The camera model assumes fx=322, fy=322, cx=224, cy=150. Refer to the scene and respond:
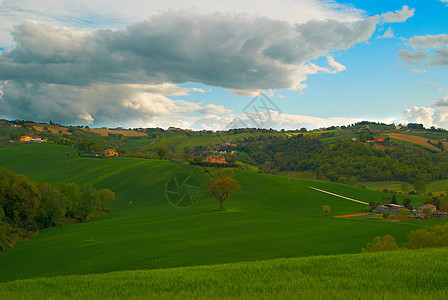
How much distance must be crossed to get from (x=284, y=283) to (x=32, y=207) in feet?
244

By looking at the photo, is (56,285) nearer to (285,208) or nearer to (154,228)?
(154,228)

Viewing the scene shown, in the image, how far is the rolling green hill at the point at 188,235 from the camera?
4520 centimetres

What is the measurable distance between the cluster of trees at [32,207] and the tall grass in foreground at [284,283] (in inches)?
1911

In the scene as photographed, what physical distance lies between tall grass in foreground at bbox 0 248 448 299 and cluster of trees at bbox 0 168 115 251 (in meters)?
48.6

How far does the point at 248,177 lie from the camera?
140750 mm

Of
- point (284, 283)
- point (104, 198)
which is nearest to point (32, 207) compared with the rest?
point (104, 198)

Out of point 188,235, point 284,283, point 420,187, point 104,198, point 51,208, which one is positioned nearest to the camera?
point 284,283

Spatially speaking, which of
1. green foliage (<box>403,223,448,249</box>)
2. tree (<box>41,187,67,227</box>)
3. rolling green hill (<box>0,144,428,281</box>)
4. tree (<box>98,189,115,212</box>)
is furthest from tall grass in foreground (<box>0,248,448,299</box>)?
tree (<box>98,189,115,212</box>)

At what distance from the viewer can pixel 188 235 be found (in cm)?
6203

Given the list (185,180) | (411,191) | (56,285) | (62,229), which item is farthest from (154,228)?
(411,191)

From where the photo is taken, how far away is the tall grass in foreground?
620 inches

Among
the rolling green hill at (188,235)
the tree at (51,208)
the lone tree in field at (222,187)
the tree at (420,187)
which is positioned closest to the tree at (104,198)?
the rolling green hill at (188,235)

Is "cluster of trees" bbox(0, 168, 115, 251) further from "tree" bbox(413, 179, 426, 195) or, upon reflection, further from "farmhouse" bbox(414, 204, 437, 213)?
"tree" bbox(413, 179, 426, 195)

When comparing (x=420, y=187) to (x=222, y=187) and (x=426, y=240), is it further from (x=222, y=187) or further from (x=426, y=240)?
(x=426, y=240)
